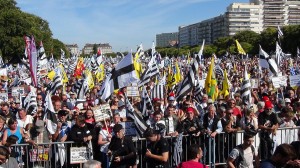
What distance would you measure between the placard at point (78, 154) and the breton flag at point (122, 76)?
2.10 meters

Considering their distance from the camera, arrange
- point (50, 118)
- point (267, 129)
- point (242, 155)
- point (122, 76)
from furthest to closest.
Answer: point (122, 76)
point (50, 118)
point (267, 129)
point (242, 155)

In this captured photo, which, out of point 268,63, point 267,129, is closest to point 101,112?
point 267,129

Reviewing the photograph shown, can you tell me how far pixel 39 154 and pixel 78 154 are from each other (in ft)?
2.55

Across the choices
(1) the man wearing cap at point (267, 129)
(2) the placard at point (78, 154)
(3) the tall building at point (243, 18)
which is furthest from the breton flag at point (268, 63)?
(3) the tall building at point (243, 18)

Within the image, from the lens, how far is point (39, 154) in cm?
866

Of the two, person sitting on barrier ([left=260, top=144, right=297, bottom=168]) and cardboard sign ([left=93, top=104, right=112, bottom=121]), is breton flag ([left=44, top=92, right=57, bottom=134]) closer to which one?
cardboard sign ([left=93, top=104, right=112, bottom=121])

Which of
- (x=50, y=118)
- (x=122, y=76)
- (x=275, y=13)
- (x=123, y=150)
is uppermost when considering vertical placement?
(x=275, y=13)

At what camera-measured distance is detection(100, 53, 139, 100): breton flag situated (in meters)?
10.2

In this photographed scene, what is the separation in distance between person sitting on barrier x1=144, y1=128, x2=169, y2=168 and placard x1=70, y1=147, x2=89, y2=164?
1.40 metres

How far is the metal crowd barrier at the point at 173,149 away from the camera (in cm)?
863

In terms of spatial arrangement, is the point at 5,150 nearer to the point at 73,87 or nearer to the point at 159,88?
the point at 159,88

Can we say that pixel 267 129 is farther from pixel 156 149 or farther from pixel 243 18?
pixel 243 18

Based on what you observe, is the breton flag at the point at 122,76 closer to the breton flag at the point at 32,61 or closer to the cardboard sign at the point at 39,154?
the cardboard sign at the point at 39,154

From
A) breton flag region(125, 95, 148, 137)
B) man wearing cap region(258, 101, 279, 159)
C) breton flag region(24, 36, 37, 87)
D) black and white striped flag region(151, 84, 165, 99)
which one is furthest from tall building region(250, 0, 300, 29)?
breton flag region(125, 95, 148, 137)
